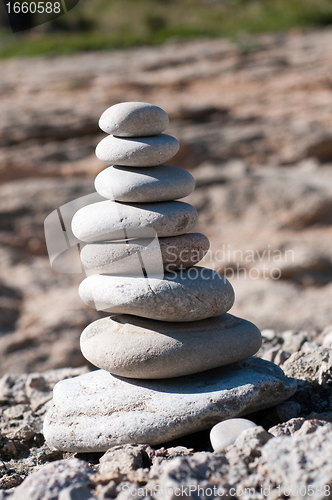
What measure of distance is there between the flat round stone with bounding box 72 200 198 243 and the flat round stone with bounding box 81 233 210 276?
0.16ft

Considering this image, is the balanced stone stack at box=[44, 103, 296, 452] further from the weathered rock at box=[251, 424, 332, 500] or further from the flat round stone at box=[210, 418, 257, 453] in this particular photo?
the weathered rock at box=[251, 424, 332, 500]

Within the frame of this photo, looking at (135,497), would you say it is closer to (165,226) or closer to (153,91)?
(165,226)

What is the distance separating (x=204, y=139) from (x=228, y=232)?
6.67ft

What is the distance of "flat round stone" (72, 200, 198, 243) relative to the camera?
2795 mm

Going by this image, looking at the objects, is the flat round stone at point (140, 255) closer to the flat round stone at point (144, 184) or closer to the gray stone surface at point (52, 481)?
the flat round stone at point (144, 184)

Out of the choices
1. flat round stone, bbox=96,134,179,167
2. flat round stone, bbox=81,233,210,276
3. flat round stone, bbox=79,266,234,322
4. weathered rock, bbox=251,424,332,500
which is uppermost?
flat round stone, bbox=96,134,179,167

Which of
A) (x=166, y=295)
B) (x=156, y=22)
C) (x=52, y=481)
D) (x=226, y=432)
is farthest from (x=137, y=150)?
(x=156, y=22)

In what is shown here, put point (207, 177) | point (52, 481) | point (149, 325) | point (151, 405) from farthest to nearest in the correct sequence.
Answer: point (207, 177) < point (149, 325) < point (151, 405) < point (52, 481)

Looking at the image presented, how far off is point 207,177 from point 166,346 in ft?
20.5

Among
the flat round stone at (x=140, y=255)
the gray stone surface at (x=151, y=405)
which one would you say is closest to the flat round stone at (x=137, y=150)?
the flat round stone at (x=140, y=255)

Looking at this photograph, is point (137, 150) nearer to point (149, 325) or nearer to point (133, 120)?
point (133, 120)

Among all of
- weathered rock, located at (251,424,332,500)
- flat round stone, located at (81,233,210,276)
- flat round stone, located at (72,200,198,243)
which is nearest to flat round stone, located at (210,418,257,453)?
weathered rock, located at (251,424,332,500)

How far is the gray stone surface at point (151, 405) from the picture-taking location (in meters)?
2.59

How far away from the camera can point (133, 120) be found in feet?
9.18
